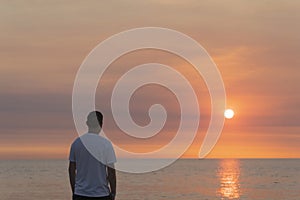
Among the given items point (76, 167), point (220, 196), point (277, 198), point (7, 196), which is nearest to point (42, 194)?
point (7, 196)

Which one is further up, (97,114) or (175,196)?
(175,196)

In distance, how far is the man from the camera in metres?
10.6

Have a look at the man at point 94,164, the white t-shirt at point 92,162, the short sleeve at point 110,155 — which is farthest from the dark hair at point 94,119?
the short sleeve at point 110,155

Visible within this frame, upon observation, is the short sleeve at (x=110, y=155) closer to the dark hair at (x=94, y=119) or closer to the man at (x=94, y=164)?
the man at (x=94, y=164)

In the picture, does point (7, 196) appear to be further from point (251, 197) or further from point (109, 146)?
point (109, 146)

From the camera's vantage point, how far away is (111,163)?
10703 millimetres

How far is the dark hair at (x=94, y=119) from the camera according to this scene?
10633 mm

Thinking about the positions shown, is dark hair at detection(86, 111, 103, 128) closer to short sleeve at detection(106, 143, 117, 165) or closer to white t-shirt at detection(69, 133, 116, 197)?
white t-shirt at detection(69, 133, 116, 197)

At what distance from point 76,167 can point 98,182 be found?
1.52ft

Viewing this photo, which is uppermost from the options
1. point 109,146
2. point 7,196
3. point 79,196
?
point 7,196

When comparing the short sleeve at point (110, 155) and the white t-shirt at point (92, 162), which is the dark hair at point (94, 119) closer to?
the white t-shirt at point (92, 162)

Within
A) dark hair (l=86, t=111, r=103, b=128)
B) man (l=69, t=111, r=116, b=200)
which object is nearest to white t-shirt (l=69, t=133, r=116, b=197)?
man (l=69, t=111, r=116, b=200)

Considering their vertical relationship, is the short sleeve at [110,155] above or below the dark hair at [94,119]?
below

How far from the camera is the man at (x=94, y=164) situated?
34.9 ft
